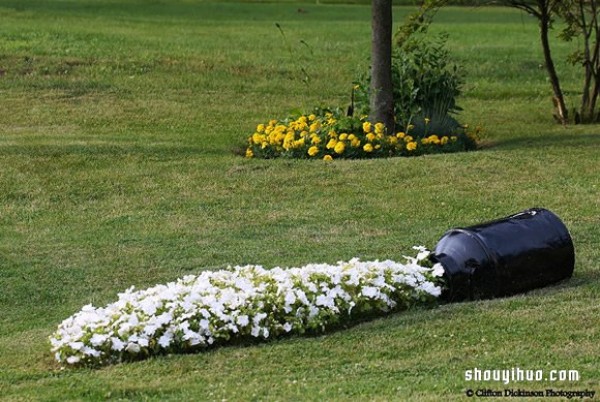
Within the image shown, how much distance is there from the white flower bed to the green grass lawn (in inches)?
4.9

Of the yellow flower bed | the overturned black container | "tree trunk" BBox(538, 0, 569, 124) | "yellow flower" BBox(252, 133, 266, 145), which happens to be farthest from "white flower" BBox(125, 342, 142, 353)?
"tree trunk" BBox(538, 0, 569, 124)

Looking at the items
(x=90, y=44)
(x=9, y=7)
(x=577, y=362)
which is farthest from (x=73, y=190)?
(x=9, y=7)

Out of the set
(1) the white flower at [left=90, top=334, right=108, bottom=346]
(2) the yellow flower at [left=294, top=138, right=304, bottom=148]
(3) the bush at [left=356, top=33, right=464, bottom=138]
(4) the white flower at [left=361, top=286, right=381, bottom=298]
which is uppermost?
(3) the bush at [left=356, top=33, right=464, bottom=138]

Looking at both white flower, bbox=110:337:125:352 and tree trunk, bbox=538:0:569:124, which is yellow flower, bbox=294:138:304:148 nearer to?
tree trunk, bbox=538:0:569:124

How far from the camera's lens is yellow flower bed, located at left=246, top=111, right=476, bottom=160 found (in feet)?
40.2

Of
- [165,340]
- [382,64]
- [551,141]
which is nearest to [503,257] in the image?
[165,340]

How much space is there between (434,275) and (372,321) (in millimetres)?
566

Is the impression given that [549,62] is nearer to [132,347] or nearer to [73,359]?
[132,347]

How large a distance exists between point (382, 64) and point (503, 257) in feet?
17.7

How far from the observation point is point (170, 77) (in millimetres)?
17281

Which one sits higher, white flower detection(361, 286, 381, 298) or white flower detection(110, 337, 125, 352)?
white flower detection(361, 286, 381, 298)

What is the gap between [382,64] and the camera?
40.7ft

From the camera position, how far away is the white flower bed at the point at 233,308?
643 cm

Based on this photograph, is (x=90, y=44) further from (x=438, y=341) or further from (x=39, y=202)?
(x=438, y=341)
